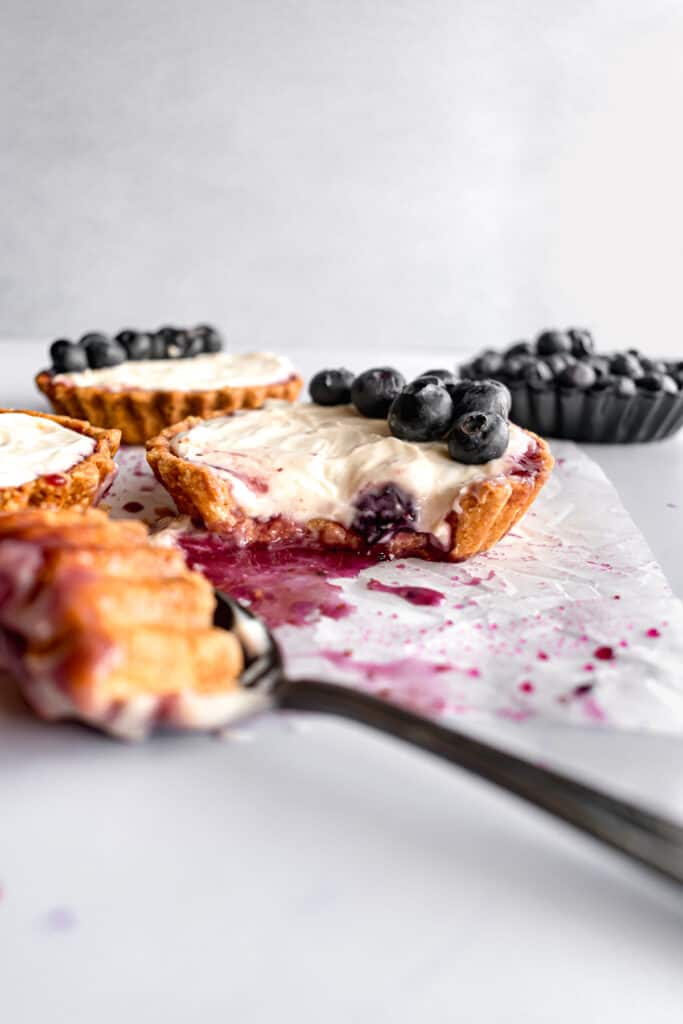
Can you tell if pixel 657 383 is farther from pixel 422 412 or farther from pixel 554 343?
pixel 422 412

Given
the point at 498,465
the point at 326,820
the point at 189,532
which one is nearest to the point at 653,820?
the point at 326,820

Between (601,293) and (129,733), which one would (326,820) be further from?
(601,293)

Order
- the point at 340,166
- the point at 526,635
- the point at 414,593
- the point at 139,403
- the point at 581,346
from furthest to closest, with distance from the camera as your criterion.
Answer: the point at 340,166 < the point at 581,346 < the point at 139,403 < the point at 414,593 < the point at 526,635

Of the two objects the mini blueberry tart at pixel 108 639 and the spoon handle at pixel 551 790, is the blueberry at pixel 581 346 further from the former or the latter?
the spoon handle at pixel 551 790

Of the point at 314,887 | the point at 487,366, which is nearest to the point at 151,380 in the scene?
the point at 487,366

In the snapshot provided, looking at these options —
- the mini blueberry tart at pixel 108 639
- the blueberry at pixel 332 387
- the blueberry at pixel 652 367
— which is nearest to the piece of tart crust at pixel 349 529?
the blueberry at pixel 332 387
